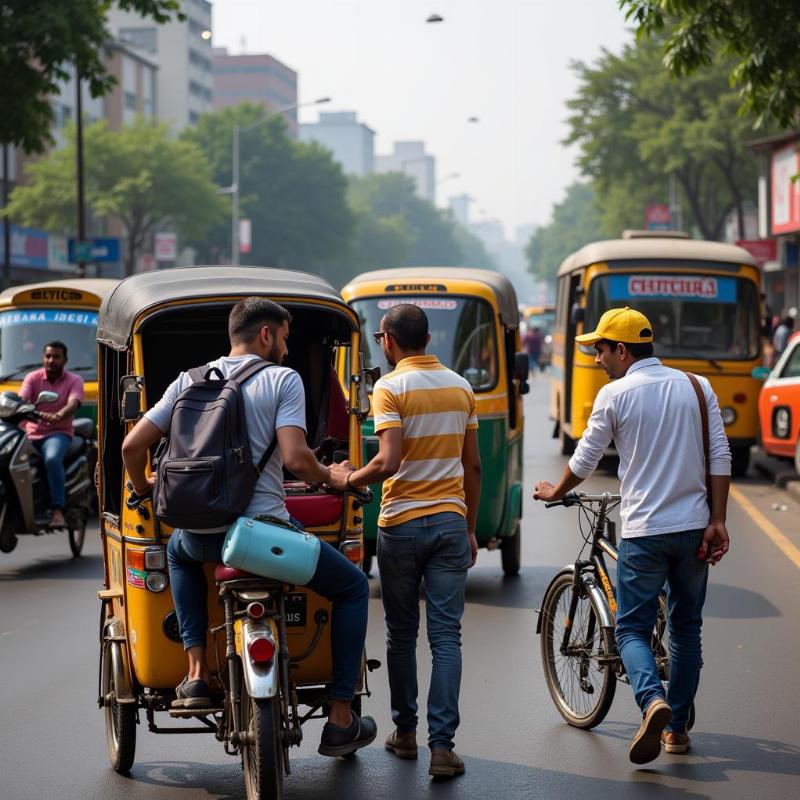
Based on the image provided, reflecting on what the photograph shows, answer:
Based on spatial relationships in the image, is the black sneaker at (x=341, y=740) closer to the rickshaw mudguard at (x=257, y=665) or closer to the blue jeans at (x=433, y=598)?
the blue jeans at (x=433, y=598)

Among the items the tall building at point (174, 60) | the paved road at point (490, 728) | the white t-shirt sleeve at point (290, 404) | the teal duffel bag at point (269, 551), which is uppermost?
the tall building at point (174, 60)

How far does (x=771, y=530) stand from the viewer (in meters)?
14.2

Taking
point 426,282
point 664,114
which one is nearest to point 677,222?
point 664,114

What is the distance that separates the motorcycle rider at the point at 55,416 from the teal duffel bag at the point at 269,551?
7.34 m

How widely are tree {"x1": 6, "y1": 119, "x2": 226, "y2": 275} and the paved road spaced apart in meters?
51.7

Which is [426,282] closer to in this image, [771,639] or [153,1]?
[771,639]

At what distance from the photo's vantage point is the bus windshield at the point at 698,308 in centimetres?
1962

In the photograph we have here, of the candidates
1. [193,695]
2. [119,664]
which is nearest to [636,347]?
[193,695]

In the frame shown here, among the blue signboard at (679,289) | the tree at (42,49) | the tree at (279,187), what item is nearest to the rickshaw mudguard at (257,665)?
the blue signboard at (679,289)

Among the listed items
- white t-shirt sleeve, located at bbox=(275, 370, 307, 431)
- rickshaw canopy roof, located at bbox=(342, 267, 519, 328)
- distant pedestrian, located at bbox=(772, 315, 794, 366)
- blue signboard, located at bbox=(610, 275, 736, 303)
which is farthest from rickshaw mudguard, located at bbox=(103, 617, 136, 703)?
distant pedestrian, located at bbox=(772, 315, 794, 366)

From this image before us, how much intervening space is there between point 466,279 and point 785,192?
30.8m

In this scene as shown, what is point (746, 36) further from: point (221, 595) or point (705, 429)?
point (221, 595)

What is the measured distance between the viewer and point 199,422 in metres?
5.32

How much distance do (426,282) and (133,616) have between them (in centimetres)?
663
